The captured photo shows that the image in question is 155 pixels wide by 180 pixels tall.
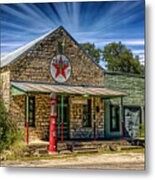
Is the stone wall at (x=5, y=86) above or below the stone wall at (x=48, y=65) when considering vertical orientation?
below

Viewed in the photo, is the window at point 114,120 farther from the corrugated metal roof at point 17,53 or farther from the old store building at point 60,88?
the corrugated metal roof at point 17,53

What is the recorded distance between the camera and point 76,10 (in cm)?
508

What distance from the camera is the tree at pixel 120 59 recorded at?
16.4 feet

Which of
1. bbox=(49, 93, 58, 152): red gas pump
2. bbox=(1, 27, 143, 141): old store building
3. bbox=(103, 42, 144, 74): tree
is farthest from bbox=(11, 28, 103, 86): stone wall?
bbox=(49, 93, 58, 152): red gas pump

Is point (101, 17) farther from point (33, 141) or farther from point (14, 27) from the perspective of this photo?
point (33, 141)

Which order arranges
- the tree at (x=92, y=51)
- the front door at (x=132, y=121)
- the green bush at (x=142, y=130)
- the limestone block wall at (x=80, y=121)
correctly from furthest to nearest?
the limestone block wall at (x=80, y=121)
the tree at (x=92, y=51)
the front door at (x=132, y=121)
the green bush at (x=142, y=130)

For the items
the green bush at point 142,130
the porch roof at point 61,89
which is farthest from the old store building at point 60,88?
the green bush at point 142,130

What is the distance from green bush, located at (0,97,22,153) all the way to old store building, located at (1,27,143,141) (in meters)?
0.06

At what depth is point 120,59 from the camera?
16.8ft

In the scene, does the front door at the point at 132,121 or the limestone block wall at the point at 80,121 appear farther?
the limestone block wall at the point at 80,121

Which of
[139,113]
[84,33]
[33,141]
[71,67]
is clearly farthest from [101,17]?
[33,141]

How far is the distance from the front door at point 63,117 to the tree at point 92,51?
48 centimetres

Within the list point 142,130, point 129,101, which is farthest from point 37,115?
point 142,130

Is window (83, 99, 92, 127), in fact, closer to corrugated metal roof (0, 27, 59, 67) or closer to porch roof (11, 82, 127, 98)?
porch roof (11, 82, 127, 98)
